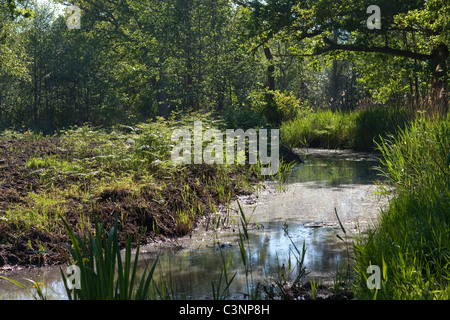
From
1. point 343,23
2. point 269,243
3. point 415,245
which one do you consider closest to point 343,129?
point 343,23

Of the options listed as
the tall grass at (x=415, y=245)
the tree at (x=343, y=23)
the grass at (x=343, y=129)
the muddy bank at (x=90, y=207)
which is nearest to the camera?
the tall grass at (x=415, y=245)

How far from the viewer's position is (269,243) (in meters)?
5.06

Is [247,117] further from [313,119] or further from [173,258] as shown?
[173,258]

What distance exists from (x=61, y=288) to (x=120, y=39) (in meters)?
26.0

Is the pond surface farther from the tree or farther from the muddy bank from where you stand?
the tree

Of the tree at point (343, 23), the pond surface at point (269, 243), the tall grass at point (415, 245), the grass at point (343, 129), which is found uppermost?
the tree at point (343, 23)

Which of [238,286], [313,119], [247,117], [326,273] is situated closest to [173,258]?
[238,286]

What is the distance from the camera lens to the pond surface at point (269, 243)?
13.2 ft

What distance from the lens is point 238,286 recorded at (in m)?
3.83

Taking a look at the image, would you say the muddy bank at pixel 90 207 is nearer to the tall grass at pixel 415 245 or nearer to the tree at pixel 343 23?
the tall grass at pixel 415 245

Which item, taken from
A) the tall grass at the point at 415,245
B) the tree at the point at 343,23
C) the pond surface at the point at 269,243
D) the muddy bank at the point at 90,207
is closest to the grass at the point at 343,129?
the tree at the point at 343,23

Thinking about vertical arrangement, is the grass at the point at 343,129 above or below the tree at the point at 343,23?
below

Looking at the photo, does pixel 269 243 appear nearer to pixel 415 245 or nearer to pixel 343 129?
pixel 415 245

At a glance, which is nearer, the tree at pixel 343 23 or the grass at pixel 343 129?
the grass at pixel 343 129
